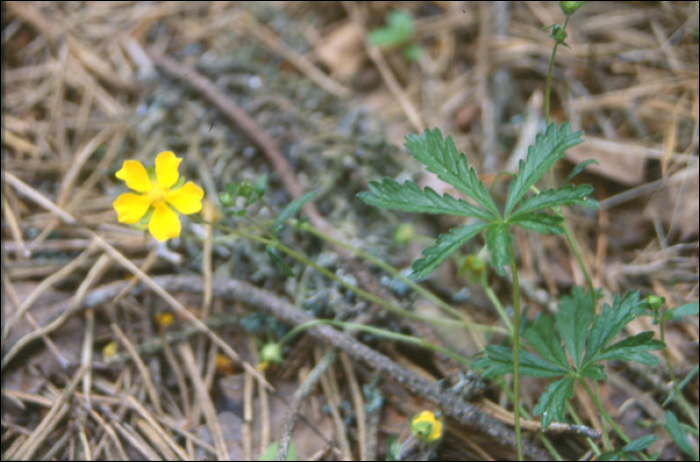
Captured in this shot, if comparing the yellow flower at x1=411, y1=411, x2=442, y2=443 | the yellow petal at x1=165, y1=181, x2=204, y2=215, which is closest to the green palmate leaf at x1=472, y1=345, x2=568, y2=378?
the yellow flower at x1=411, y1=411, x2=442, y2=443

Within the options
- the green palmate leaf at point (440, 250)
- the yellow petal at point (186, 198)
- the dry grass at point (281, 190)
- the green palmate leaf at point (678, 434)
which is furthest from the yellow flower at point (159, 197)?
the green palmate leaf at point (678, 434)

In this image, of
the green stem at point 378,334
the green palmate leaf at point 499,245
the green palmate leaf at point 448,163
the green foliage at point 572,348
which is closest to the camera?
the green palmate leaf at point 499,245

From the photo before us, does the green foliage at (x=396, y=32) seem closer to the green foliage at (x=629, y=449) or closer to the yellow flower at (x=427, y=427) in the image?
the yellow flower at (x=427, y=427)

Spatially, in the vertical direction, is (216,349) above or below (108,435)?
above

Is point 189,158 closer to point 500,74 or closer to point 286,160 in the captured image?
point 286,160

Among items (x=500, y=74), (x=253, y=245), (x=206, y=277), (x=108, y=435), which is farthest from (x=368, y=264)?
Answer: (x=500, y=74)

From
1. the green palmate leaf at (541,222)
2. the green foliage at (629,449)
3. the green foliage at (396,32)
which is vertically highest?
the green foliage at (396,32)

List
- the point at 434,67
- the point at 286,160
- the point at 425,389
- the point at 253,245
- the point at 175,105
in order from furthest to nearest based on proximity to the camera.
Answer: the point at 434,67
the point at 175,105
the point at 286,160
the point at 253,245
the point at 425,389
